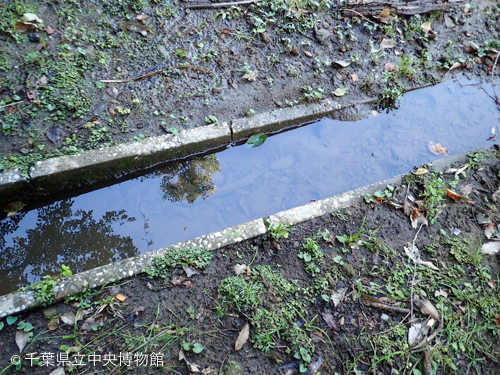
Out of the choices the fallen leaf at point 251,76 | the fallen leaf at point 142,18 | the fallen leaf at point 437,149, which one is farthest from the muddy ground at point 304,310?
the fallen leaf at point 142,18

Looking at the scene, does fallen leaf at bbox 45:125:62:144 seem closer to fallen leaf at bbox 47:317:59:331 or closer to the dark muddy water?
the dark muddy water

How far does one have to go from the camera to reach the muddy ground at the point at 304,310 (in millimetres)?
2252

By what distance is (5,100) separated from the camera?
3.12 m

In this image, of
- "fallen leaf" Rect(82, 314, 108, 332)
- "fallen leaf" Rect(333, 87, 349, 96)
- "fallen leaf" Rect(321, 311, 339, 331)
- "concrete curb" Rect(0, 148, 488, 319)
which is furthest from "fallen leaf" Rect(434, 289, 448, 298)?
"fallen leaf" Rect(82, 314, 108, 332)

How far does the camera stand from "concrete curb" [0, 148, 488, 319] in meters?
2.31

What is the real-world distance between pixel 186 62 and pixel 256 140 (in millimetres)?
1275

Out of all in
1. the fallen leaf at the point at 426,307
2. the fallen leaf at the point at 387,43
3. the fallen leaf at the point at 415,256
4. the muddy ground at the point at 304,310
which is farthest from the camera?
the fallen leaf at the point at 387,43

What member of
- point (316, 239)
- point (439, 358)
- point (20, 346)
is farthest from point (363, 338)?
point (20, 346)

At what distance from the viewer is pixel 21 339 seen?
2.21 metres

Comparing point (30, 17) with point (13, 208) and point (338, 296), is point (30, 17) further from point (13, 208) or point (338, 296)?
point (338, 296)

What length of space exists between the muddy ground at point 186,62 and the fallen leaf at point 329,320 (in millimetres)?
2178

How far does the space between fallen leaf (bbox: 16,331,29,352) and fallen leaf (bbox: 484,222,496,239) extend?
12.9 feet

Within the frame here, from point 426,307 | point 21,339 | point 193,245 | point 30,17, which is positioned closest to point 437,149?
point 426,307

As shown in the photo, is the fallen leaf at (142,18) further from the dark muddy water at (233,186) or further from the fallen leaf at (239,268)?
the fallen leaf at (239,268)
